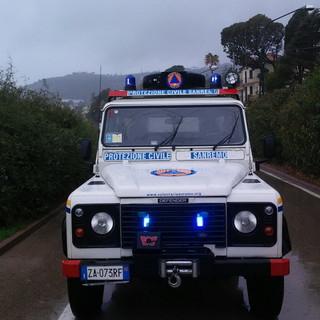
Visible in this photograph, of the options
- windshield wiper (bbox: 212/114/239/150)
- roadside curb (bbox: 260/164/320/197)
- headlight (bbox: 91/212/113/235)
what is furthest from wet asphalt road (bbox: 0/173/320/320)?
roadside curb (bbox: 260/164/320/197)

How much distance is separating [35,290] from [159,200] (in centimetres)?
242

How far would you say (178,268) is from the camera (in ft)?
13.7

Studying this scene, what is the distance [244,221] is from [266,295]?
84 centimetres

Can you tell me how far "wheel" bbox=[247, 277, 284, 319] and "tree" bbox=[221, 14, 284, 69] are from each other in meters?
57.7

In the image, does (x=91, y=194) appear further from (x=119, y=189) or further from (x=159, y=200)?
(x=159, y=200)

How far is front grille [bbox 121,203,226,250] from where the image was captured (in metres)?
4.33

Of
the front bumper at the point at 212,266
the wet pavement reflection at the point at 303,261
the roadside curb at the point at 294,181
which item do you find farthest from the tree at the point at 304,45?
the front bumper at the point at 212,266

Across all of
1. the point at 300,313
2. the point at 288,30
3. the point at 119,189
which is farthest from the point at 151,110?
the point at 288,30

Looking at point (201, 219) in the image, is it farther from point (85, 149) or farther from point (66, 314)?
point (85, 149)

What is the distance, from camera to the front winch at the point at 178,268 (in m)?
4.16

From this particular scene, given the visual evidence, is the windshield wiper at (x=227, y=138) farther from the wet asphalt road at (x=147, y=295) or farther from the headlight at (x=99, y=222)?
the headlight at (x=99, y=222)

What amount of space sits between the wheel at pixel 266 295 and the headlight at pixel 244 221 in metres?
0.57

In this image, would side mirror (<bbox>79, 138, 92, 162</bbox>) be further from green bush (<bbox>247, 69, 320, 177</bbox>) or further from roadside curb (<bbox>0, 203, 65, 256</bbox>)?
green bush (<bbox>247, 69, 320, 177</bbox>)

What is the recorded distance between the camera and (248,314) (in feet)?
16.3
